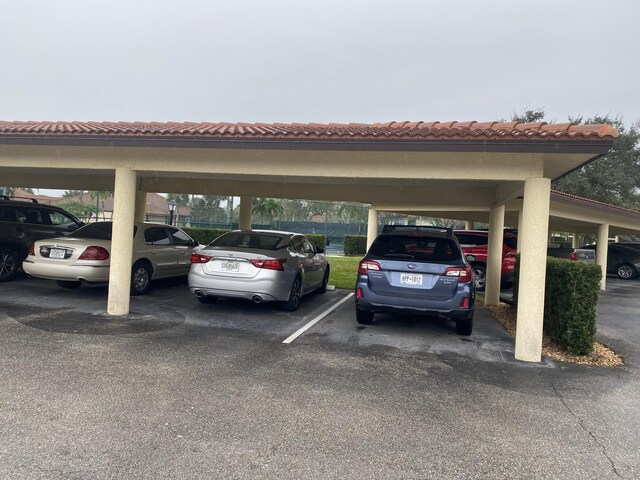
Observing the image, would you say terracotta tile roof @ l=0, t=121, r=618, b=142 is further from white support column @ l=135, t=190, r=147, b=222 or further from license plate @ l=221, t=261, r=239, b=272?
white support column @ l=135, t=190, r=147, b=222

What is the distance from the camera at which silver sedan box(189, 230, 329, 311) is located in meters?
7.04

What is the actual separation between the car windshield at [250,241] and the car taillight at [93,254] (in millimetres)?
1964

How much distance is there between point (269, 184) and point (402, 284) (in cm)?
526

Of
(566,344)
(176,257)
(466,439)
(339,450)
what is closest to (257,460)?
(339,450)

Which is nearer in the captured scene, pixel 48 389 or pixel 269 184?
pixel 48 389

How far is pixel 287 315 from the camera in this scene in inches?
300

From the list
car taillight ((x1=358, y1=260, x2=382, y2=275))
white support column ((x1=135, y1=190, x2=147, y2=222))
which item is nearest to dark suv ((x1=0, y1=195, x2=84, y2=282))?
white support column ((x1=135, y1=190, x2=147, y2=222))

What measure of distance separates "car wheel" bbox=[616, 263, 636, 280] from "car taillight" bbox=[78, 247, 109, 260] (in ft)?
66.6

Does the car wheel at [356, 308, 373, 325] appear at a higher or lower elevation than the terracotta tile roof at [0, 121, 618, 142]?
lower

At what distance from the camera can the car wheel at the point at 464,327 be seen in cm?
658

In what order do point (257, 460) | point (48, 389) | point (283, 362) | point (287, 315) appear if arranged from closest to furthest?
point (257, 460) → point (48, 389) → point (283, 362) → point (287, 315)

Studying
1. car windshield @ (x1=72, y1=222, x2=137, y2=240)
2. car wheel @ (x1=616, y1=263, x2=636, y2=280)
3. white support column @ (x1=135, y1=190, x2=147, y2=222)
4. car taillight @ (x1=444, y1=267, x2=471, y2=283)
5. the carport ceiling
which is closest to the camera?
the carport ceiling

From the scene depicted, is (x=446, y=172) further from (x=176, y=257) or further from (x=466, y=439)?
(x=176, y=257)

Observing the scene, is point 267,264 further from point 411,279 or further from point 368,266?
point 411,279
